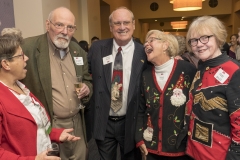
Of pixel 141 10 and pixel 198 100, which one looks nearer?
pixel 198 100

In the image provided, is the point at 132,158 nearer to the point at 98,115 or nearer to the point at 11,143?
the point at 98,115

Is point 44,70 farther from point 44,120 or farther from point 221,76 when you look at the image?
point 221,76

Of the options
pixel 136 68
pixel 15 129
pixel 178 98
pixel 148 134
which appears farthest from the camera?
pixel 136 68

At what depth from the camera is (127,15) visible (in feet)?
7.85

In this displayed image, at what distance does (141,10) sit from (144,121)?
13580 mm

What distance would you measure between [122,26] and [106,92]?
0.66 meters

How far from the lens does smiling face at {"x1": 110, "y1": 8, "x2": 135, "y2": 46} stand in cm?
234

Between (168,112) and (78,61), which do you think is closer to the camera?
(168,112)

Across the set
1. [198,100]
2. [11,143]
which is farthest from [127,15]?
[11,143]

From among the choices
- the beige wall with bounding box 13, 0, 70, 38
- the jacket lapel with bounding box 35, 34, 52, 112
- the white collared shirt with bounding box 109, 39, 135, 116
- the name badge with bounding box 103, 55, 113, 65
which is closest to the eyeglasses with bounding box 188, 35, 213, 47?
the white collared shirt with bounding box 109, 39, 135, 116

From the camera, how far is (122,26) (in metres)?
2.35

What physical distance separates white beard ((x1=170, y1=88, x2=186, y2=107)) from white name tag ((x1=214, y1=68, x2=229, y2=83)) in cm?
39

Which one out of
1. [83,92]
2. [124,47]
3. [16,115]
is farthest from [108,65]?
[16,115]

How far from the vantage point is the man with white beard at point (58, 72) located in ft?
6.95
